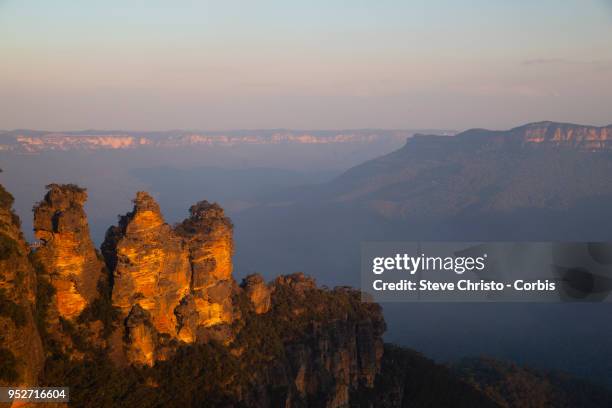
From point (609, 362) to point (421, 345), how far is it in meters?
18.7

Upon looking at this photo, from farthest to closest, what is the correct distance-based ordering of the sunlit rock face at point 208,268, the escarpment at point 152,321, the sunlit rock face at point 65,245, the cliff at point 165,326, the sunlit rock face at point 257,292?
the sunlit rock face at point 257,292 < the sunlit rock face at point 208,268 < the sunlit rock face at point 65,245 < the cliff at point 165,326 < the escarpment at point 152,321

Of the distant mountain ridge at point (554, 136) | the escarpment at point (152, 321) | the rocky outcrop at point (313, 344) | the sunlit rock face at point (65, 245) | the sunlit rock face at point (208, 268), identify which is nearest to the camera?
the escarpment at point (152, 321)

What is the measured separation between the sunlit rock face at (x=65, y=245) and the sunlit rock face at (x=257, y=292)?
33.2 feet

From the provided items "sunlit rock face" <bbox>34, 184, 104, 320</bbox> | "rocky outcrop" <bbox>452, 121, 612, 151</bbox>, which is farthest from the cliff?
"rocky outcrop" <bbox>452, 121, 612, 151</bbox>

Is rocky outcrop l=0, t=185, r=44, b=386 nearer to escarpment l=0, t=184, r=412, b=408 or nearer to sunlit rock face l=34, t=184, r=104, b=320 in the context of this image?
escarpment l=0, t=184, r=412, b=408

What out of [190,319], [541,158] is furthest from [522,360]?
[541,158]

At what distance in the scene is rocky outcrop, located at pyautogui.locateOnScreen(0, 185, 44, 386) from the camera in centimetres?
1716

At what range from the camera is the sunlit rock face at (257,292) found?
31.7 metres

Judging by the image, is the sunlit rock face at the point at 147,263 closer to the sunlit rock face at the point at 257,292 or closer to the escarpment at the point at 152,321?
the escarpment at the point at 152,321

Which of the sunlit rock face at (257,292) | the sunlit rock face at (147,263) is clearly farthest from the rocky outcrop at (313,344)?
the sunlit rock face at (147,263)

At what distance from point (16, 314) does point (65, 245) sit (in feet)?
15.6

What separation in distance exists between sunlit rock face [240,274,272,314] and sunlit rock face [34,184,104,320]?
33.2 feet

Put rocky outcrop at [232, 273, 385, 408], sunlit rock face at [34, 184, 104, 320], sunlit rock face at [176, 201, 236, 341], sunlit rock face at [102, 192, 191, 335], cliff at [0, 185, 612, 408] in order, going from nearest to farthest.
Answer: cliff at [0, 185, 612, 408] → sunlit rock face at [34, 184, 104, 320] → sunlit rock face at [102, 192, 191, 335] → sunlit rock face at [176, 201, 236, 341] → rocky outcrop at [232, 273, 385, 408]

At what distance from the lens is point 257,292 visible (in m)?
31.8
